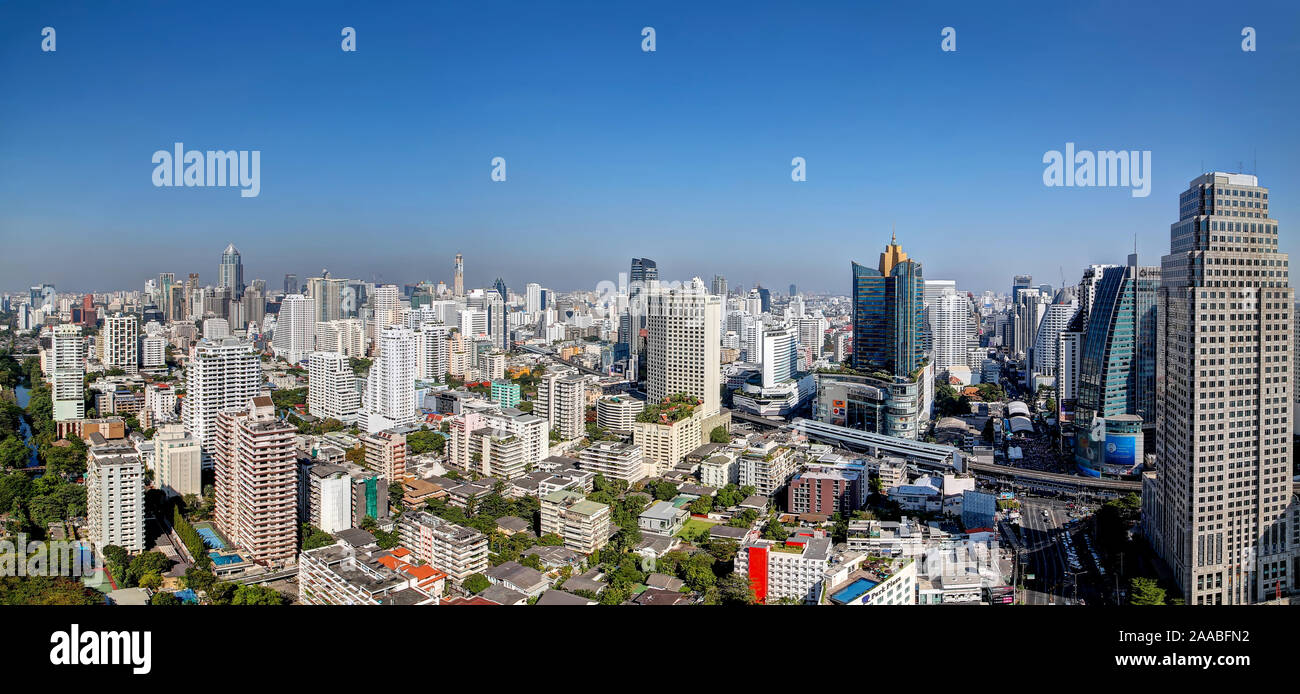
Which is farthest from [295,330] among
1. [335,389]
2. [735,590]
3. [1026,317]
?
[1026,317]

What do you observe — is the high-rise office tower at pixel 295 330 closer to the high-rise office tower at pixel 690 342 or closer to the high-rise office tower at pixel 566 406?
the high-rise office tower at pixel 566 406

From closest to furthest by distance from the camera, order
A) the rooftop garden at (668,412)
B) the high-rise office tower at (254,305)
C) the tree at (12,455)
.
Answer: the tree at (12,455) < the rooftop garden at (668,412) < the high-rise office tower at (254,305)

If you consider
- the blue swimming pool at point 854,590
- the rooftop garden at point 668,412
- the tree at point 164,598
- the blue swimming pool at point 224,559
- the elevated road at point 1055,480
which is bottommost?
the blue swimming pool at point 224,559

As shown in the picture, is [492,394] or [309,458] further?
[492,394]

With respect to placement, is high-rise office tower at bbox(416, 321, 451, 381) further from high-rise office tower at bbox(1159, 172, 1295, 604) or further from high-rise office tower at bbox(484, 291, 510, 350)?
high-rise office tower at bbox(1159, 172, 1295, 604)
